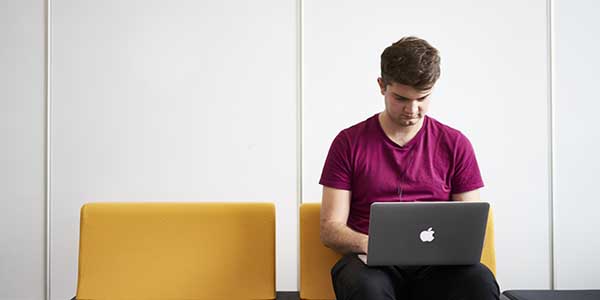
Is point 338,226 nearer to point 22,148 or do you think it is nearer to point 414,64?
point 414,64

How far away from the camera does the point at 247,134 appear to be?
116 inches

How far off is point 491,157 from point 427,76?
44.2 inches

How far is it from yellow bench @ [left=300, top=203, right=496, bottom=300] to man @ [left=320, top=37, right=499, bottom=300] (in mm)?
103

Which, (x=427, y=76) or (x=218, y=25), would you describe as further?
(x=218, y=25)

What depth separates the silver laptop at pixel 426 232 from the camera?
1757mm

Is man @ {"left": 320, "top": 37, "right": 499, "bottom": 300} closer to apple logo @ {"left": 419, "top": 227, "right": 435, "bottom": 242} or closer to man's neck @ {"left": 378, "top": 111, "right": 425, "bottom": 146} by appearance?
man's neck @ {"left": 378, "top": 111, "right": 425, "bottom": 146}

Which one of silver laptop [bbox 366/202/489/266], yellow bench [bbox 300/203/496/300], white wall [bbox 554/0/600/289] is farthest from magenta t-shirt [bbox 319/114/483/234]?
white wall [bbox 554/0/600/289]

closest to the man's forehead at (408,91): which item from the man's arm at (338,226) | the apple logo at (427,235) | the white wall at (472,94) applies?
the man's arm at (338,226)

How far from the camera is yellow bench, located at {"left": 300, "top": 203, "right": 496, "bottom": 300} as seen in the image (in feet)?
7.06

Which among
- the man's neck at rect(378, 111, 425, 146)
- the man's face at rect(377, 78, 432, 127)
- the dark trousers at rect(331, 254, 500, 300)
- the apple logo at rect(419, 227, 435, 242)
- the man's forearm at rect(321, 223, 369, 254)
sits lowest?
the dark trousers at rect(331, 254, 500, 300)

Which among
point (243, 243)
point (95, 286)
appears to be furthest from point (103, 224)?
point (243, 243)

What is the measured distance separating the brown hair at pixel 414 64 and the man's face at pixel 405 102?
0.03 meters

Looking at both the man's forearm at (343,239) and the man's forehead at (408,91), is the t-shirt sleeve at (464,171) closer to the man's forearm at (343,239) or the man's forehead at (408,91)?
the man's forehead at (408,91)

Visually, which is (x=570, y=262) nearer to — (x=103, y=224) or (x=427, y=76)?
(x=427, y=76)
